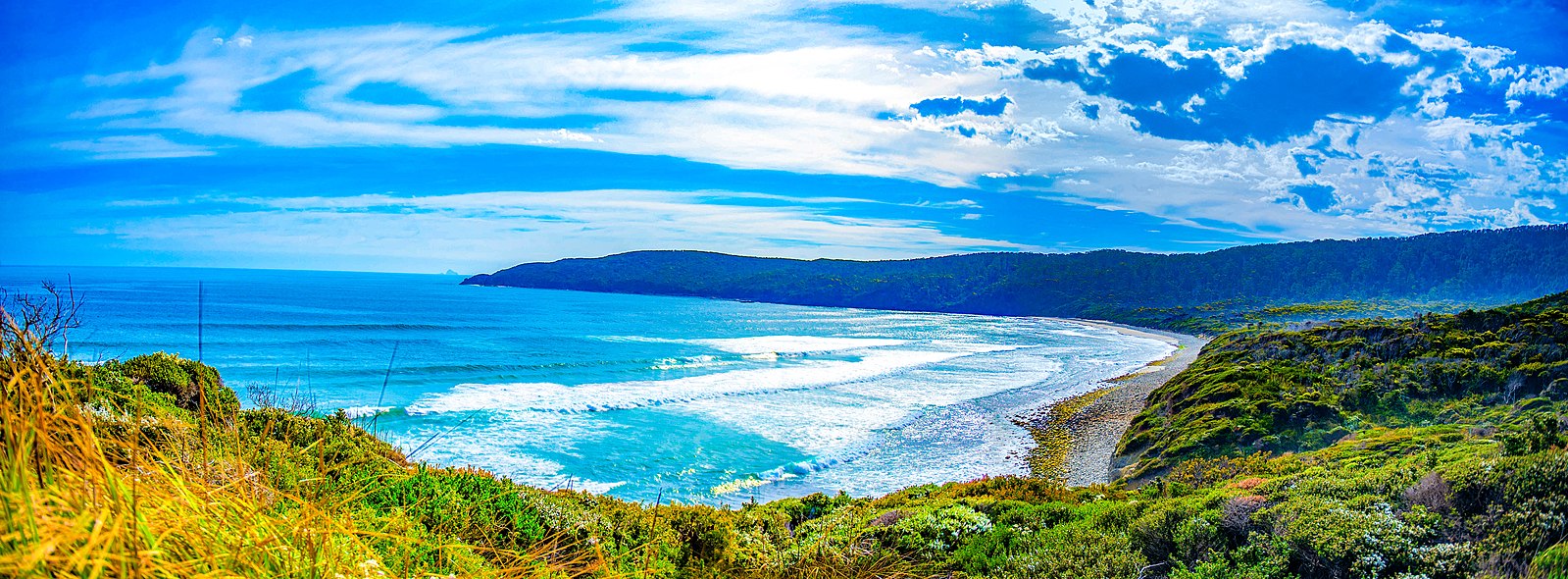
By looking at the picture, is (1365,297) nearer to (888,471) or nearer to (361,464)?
(888,471)

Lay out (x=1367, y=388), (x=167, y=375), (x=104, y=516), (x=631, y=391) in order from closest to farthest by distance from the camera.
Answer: (x=104, y=516) < (x=167, y=375) < (x=1367, y=388) < (x=631, y=391)

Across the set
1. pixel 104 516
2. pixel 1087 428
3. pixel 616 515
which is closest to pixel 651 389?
pixel 1087 428

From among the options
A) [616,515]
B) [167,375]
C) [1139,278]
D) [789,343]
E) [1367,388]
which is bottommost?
[789,343]

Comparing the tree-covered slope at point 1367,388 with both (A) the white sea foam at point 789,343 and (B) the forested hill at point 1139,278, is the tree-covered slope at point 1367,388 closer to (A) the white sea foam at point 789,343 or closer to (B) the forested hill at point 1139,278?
(A) the white sea foam at point 789,343

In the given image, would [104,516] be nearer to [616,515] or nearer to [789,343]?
[616,515]

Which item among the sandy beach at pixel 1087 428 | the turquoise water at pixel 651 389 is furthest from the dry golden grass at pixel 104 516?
the sandy beach at pixel 1087 428

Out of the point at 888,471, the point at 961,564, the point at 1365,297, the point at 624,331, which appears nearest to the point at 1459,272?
the point at 1365,297

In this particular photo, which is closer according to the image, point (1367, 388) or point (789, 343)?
point (1367, 388)
